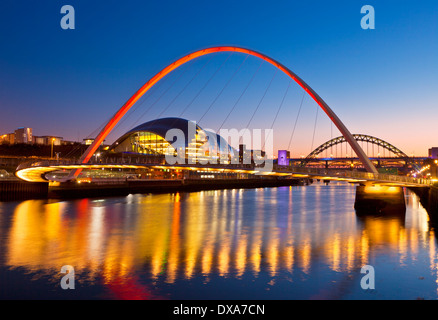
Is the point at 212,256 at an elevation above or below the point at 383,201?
below

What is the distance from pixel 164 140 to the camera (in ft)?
362

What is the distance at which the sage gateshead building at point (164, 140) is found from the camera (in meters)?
→ 108

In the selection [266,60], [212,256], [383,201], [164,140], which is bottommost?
[212,256]

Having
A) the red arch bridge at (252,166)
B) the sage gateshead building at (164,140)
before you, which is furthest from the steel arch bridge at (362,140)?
the red arch bridge at (252,166)

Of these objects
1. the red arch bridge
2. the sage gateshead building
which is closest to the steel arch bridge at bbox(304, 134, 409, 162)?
the sage gateshead building

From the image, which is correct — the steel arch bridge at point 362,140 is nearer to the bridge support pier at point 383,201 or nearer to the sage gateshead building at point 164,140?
the sage gateshead building at point 164,140

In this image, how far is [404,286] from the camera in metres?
14.4

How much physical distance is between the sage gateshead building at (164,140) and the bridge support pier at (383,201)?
68416 millimetres

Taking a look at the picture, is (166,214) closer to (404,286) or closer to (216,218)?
(216,218)

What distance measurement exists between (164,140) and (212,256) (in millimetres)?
92884

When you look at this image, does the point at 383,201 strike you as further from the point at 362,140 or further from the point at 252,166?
the point at 362,140

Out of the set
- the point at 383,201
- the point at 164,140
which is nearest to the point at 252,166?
the point at 383,201

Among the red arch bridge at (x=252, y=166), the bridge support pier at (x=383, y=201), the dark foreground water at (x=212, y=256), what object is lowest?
the dark foreground water at (x=212, y=256)

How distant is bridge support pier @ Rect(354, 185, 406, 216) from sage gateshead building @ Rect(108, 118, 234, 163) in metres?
68.4
